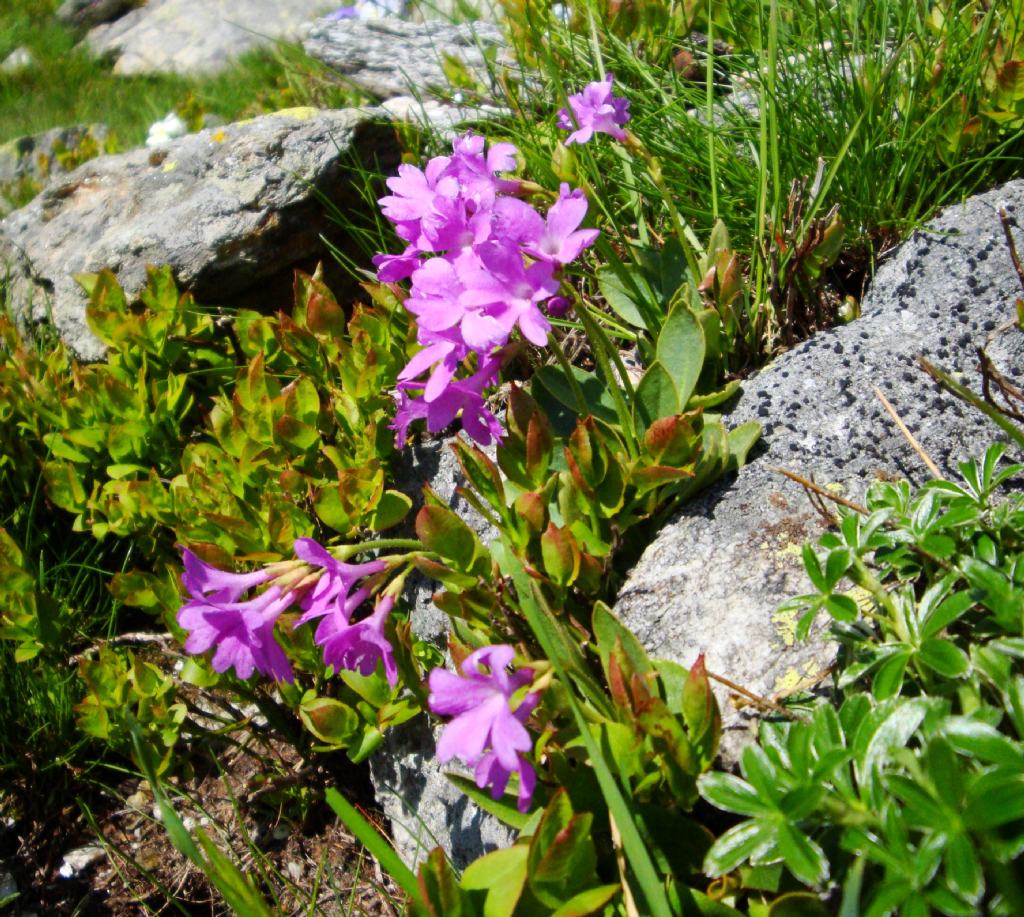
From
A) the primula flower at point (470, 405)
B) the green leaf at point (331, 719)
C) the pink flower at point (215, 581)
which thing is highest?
the primula flower at point (470, 405)

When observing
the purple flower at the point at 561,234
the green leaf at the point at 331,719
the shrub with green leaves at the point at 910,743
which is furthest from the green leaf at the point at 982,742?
the green leaf at the point at 331,719

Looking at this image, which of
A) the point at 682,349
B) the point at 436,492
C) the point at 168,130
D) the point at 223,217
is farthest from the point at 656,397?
the point at 168,130

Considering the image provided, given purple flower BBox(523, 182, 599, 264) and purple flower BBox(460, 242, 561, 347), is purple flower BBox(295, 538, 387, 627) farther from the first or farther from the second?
purple flower BBox(523, 182, 599, 264)

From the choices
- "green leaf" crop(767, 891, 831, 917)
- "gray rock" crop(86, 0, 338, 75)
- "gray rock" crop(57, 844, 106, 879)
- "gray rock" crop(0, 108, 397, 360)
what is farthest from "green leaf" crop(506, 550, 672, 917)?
"gray rock" crop(86, 0, 338, 75)

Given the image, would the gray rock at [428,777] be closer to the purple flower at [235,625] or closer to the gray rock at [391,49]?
the purple flower at [235,625]

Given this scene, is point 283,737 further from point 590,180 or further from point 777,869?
point 590,180

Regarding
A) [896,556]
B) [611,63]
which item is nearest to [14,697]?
[896,556]

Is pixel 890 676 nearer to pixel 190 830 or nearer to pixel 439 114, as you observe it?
pixel 190 830
